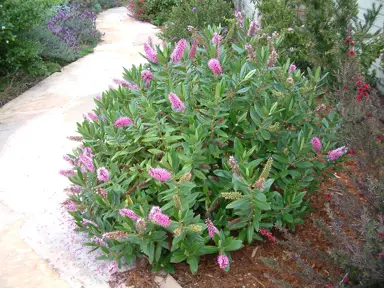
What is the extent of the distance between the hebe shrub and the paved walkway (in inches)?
14.0

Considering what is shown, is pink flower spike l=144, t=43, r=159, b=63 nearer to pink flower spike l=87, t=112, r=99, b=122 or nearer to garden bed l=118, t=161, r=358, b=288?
pink flower spike l=87, t=112, r=99, b=122

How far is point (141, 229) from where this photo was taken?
2461 mm

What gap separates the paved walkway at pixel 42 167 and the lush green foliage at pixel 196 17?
0.88 m

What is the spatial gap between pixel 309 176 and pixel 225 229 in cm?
73

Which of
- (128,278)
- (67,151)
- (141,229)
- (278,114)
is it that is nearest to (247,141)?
(278,114)

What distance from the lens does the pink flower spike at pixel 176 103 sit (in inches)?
103

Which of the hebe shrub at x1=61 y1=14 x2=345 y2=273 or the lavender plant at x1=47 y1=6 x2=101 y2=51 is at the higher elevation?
the hebe shrub at x1=61 y1=14 x2=345 y2=273

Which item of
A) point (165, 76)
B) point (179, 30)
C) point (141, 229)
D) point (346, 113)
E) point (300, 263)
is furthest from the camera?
point (179, 30)

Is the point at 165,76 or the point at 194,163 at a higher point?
the point at 165,76

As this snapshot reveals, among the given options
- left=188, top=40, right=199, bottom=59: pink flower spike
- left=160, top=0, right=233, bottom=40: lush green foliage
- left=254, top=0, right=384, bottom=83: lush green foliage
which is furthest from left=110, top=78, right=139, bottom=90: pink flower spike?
left=160, top=0, right=233, bottom=40: lush green foliage

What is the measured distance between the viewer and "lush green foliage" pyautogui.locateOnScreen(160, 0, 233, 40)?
8.05m

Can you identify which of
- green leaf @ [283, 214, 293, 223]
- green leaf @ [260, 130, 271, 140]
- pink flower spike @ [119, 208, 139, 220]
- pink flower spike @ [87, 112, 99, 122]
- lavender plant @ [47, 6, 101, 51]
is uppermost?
green leaf @ [260, 130, 271, 140]

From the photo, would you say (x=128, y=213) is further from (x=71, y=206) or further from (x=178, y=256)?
(x=71, y=206)

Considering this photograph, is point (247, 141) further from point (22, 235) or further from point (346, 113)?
point (22, 235)
